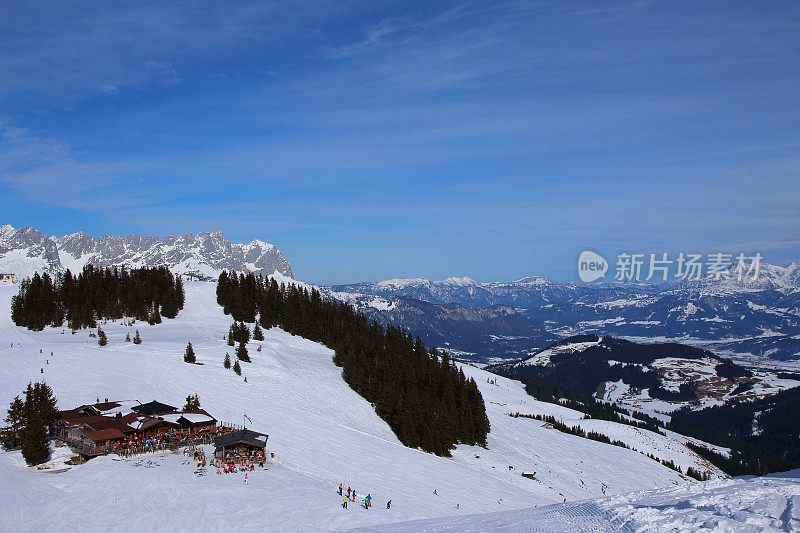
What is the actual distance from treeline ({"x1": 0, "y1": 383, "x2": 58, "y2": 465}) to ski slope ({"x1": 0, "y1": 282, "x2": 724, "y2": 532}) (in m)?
1.90

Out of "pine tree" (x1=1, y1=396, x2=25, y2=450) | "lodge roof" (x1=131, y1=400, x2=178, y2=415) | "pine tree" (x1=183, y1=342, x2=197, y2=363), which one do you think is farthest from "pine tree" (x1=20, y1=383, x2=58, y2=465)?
"pine tree" (x1=183, y1=342, x2=197, y2=363)

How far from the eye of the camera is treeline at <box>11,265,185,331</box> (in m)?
117

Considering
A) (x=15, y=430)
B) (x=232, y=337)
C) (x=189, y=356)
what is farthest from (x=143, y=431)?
(x=232, y=337)

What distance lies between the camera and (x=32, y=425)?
50625 millimetres

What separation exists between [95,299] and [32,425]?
84402mm

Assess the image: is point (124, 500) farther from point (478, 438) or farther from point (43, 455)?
point (478, 438)

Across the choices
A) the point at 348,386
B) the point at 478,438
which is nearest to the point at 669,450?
the point at 478,438

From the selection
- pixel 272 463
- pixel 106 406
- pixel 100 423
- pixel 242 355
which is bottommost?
pixel 272 463

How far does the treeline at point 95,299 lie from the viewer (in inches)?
4599

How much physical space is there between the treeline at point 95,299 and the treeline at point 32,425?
2365 inches

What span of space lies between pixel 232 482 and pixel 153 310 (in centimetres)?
9131

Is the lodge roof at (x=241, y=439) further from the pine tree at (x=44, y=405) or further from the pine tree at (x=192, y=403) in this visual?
the pine tree at (x=44, y=405)

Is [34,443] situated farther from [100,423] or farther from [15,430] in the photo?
[15,430]

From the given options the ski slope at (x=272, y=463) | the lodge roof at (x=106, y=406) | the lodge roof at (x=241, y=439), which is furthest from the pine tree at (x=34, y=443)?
the lodge roof at (x=241, y=439)
